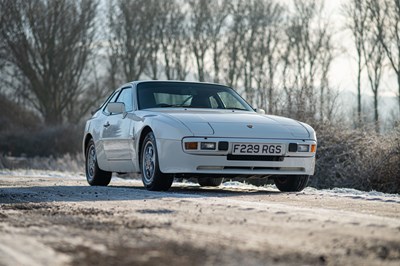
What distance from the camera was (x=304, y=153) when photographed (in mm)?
9414

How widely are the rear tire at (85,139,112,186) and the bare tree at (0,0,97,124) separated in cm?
3443

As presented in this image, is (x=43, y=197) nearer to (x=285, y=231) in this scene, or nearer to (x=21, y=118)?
(x=285, y=231)

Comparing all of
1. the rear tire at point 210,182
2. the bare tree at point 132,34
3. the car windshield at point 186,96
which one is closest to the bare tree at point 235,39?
the bare tree at point 132,34

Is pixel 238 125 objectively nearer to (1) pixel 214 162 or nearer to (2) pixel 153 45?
(1) pixel 214 162

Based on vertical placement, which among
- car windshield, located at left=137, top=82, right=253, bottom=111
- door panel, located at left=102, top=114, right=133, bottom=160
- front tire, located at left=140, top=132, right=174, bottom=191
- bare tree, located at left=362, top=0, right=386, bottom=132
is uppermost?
bare tree, located at left=362, top=0, right=386, bottom=132

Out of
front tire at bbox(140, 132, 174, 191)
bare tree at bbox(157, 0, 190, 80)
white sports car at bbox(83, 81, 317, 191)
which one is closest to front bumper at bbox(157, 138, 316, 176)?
white sports car at bbox(83, 81, 317, 191)

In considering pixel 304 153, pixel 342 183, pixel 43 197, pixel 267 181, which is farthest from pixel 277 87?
pixel 43 197

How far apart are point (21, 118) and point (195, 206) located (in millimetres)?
41323

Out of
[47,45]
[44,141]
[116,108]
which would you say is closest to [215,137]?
[116,108]

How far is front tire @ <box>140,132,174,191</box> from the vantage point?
9242mm

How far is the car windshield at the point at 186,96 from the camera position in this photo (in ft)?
34.3

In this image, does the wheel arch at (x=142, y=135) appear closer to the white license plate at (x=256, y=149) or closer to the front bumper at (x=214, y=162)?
the front bumper at (x=214, y=162)

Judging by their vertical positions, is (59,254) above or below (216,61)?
below

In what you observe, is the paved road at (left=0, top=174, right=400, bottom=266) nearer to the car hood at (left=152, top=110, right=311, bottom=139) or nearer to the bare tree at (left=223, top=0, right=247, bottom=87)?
the car hood at (left=152, top=110, right=311, bottom=139)
